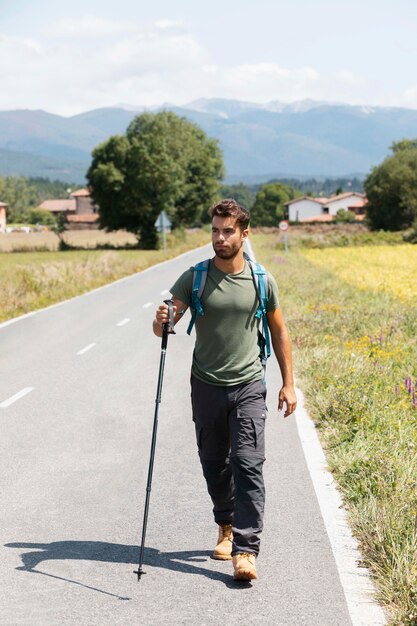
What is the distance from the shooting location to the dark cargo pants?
4797 millimetres

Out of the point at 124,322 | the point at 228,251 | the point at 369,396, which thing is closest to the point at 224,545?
the point at 228,251

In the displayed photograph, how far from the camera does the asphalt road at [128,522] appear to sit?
428cm

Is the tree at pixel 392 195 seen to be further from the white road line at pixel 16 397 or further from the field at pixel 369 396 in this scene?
the white road line at pixel 16 397

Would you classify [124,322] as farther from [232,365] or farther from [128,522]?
[232,365]

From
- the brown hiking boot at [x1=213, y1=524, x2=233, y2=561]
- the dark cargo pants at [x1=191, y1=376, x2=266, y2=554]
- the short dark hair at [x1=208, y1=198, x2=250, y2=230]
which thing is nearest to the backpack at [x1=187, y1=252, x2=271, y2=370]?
the short dark hair at [x1=208, y1=198, x2=250, y2=230]

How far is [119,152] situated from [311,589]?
75.7m

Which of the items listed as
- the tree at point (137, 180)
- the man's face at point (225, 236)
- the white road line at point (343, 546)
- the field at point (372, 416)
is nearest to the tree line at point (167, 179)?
the tree at point (137, 180)

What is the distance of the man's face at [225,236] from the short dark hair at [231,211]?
2cm

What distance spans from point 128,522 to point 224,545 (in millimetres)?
846

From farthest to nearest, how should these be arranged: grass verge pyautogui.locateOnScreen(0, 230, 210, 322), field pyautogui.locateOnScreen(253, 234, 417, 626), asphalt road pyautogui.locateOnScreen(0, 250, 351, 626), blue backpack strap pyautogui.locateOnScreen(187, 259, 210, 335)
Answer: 1. grass verge pyautogui.locateOnScreen(0, 230, 210, 322)
2. blue backpack strap pyautogui.locateOnScreen(187, 259, 210, 335)
3. field pyautogui.locateOnScreen(253, 234, 417, 626)
4. asphalt road pyautogui.locateOnScreen(0, 250, 351, 626)

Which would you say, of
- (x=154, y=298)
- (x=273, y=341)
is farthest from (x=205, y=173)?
(x=273, y=341)

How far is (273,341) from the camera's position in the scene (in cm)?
517

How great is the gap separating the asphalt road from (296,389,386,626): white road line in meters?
0.05

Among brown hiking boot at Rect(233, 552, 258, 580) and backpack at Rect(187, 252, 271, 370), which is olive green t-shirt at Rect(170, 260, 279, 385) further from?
brown hiking boot at Rect(233, 552, 258, 580)
